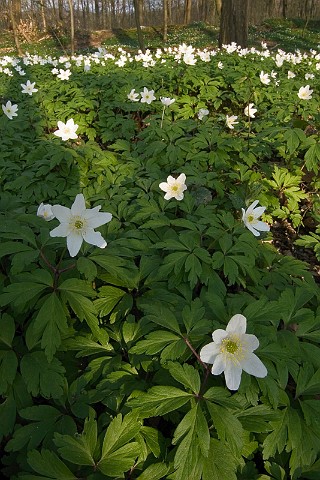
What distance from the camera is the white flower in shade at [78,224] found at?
1.57 metres

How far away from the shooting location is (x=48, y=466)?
1.23 meters

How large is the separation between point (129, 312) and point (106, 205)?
109 cm

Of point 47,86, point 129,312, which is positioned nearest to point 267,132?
point 129,312

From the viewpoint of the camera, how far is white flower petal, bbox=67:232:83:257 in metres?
1.54

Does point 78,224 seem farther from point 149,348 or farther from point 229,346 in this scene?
point 229,346

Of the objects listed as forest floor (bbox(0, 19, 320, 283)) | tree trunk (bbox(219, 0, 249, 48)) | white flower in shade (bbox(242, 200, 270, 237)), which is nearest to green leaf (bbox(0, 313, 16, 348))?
white flower in shade (bbox(242, 200, 270, 237))

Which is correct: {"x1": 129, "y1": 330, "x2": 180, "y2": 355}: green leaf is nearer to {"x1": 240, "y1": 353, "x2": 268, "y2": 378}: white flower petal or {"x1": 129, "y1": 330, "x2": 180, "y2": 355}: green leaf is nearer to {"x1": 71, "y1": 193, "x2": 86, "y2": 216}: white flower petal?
{"x1": 240, "y1": 353, "x2": 268, "y2": 378}: white flower petal

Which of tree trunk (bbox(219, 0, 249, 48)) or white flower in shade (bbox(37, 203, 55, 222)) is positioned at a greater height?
tree trunk (bbox(219, 0, 249, 48))

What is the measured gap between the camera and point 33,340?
4.86 ft

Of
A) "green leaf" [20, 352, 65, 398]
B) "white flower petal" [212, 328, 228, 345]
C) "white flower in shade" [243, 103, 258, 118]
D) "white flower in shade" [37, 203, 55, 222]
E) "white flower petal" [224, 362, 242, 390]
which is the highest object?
"white flower in shade" [37, 203, 55, 222]

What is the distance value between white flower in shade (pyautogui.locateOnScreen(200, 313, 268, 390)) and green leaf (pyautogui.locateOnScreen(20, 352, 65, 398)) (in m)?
0.60

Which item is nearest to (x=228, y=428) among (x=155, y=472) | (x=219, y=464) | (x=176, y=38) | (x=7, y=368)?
(x=219, y=464)

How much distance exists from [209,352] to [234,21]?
1079 centimetres

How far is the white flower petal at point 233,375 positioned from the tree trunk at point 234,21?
35.1ft
